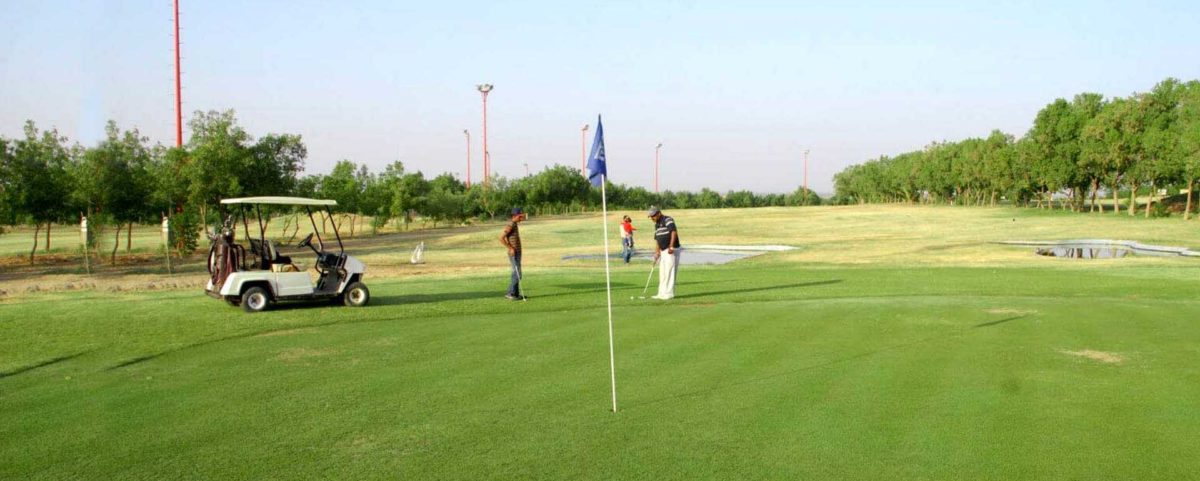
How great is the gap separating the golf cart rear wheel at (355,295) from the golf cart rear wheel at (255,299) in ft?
4.83

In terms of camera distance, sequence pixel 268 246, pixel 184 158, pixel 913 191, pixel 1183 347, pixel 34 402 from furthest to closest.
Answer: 1. pixel 913 191
2. pixel 184 158
3. pixel 268 246
4. pixel 1183 347
5. pixel 34 402

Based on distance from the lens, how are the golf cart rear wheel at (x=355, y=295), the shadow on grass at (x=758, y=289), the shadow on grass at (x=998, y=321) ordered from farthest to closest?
the shadow on grass at (x=758, y=289)
the golf cart rear wheel at (x=355, y=295)
the shadow on grass at (x=998, y=321)

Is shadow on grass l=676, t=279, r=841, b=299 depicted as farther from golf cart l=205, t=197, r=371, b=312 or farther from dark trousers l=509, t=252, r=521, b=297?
golf cart l=205, t=197, r=371, b=312

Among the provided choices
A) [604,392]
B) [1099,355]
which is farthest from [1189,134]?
[604,392]

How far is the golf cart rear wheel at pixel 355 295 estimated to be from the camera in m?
16.4

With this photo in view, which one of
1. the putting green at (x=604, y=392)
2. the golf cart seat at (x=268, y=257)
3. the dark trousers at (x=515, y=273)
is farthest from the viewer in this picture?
the dark trousers at (x=515, y=273)

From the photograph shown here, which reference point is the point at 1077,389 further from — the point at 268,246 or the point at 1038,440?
the point at 268,246

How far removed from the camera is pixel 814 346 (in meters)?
11.2

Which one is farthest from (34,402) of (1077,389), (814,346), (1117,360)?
(1117,360)

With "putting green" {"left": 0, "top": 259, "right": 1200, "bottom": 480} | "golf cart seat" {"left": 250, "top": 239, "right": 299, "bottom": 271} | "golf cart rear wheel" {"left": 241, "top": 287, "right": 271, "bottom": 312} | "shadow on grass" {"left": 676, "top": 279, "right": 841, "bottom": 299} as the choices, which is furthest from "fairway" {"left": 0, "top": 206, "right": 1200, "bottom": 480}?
"golf cart seat" {"left": 250, "top": 239, "right": 299, "bottom": 271}

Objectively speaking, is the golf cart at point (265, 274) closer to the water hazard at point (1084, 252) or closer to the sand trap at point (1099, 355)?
the sand trap at point (1099, 355)

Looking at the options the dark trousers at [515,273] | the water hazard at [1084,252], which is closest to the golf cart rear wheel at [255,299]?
the dark trousers at [515,273]

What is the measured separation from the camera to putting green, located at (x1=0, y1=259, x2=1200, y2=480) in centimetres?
649

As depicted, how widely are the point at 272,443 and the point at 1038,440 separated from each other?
636cm
